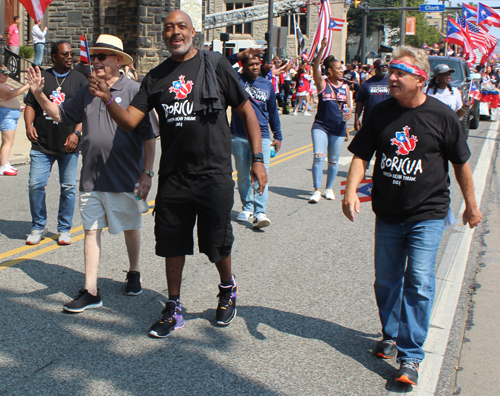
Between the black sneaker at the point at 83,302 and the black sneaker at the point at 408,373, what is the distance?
2.25 meters

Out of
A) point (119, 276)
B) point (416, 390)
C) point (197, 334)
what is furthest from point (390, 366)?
point (119, 276)

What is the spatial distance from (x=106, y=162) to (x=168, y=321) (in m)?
1.27

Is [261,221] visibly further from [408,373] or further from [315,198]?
[408,373]

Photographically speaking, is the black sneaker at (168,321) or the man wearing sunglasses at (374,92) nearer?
the black sneaker at (168,321)

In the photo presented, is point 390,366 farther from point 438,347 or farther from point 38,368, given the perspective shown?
point 38,368

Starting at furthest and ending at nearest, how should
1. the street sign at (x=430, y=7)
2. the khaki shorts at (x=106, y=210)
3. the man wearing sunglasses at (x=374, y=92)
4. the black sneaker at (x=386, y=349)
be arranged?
the street sign at (x=430, y=7)
the man wearing sunglasses at (x=374, y=92)
the khaki shorts at (x=106, y=210)
the black sneaker at (x=386, y=349)

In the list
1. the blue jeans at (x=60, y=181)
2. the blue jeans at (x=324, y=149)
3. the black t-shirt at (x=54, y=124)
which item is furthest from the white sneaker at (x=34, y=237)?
the blue jeans at (x=324, y=149)

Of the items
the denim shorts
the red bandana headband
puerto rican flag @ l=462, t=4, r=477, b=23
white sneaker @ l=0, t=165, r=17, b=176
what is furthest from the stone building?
the red bandana headband

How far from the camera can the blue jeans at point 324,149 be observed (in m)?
8.26

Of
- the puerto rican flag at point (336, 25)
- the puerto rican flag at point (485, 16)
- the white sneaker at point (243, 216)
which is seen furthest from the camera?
the puerto rican flag at point (485, 16)

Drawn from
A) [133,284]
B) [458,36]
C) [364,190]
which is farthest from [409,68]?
[458,36]

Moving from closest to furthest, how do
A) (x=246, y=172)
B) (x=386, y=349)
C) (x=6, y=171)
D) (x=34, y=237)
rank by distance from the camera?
(x=386, y=349) → (x=34, y=237) → (x=246, y=172) → (x=6, y=171)

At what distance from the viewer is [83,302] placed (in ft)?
14.5

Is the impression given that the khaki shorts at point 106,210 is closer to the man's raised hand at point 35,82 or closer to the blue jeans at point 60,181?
the man's raised hand at point 35,82
